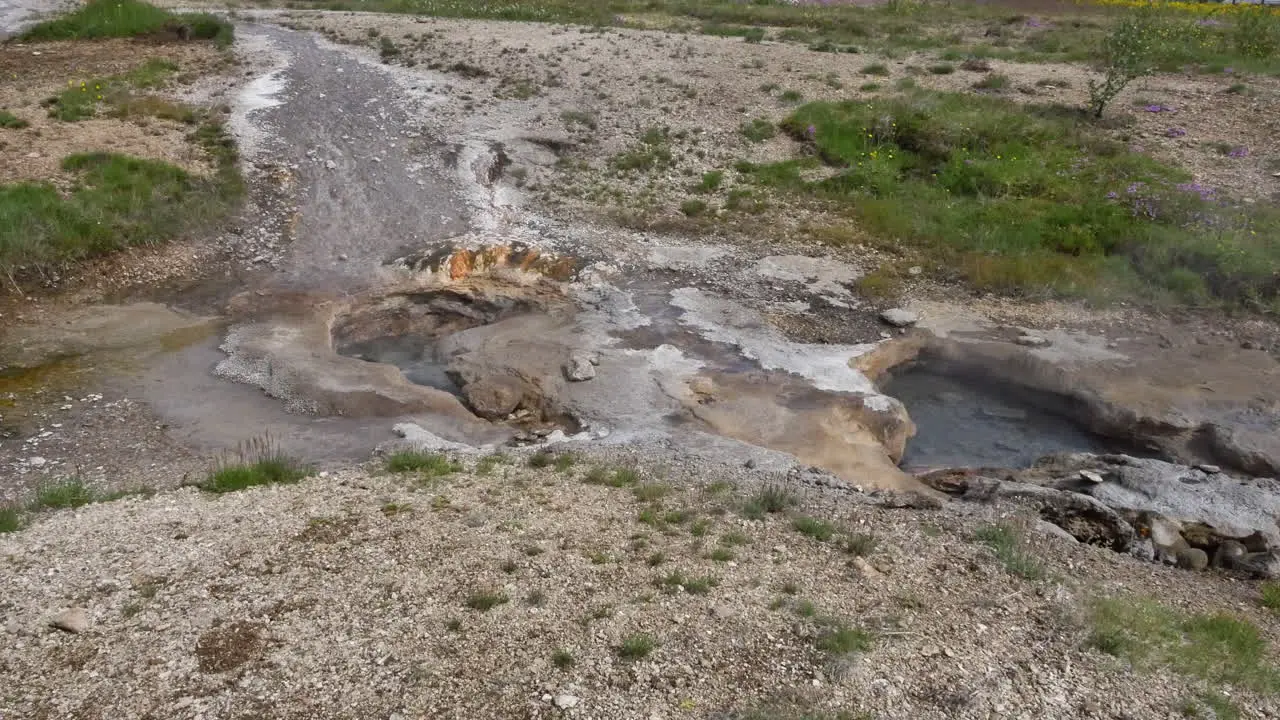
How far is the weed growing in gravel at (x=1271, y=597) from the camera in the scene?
28.3 feet

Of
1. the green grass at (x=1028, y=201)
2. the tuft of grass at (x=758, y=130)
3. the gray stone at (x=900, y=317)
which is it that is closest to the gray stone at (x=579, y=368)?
the gray stone at (x=900, y=317)

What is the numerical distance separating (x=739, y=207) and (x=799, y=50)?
36.7 feet

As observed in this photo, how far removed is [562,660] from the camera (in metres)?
7.12

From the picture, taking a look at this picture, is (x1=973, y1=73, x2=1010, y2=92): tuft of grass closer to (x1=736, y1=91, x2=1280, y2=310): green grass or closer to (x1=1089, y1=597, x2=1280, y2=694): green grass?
(x1=736, y1=91, x2=1280, y2=310): green grass

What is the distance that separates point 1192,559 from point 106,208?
57.2ft

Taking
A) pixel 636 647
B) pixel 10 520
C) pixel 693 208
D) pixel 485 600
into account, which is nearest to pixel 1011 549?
pixel 636 647

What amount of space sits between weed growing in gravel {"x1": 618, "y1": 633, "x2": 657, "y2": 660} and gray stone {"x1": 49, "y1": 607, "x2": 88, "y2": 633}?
444cm

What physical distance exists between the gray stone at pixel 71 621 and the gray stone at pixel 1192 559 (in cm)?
1070

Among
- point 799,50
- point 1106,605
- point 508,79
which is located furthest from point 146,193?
point 799,50

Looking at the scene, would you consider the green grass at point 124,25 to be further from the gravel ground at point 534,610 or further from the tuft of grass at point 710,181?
the gravel ground at point 534,610

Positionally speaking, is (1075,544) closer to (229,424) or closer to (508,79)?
(229,424)

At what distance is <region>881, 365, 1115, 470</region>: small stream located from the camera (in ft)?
41.5

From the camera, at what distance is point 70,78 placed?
21672 mm

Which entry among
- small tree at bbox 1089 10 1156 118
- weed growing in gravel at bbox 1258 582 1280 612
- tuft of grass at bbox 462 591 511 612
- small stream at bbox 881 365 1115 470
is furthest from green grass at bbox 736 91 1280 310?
tuft of grass at bbox 462 591 511 612
